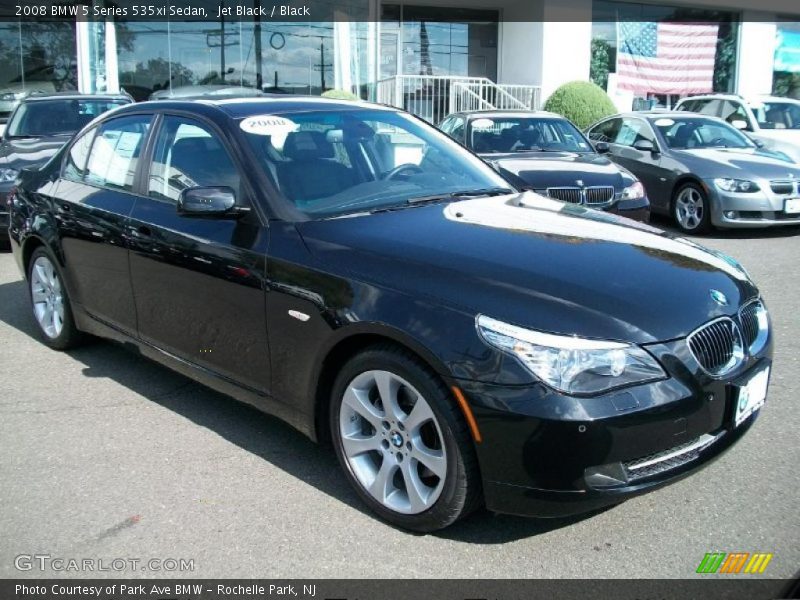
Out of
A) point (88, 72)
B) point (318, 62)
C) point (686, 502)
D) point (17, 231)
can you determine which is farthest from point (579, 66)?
point (686, 502)

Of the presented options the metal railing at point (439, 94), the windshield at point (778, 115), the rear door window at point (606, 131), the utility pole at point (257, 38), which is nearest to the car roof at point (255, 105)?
the rear door window at point (606, 131)

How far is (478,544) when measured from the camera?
312 cm

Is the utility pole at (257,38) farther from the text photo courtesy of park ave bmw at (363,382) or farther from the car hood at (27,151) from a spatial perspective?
the text photo courtesy of park ave bmw at (363,382)

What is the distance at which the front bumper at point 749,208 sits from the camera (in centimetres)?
935

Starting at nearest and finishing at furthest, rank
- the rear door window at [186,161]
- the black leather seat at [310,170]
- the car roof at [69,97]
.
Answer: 1. the black leather seat at [310,170]
2. the rear door window at [186,161]
3. the car roof at [69,97]

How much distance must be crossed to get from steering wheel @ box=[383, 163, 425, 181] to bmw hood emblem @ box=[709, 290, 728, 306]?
1722mm

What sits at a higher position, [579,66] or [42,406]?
[579,66]

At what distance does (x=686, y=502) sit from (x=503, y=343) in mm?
1250

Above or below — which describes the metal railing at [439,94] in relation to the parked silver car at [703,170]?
above

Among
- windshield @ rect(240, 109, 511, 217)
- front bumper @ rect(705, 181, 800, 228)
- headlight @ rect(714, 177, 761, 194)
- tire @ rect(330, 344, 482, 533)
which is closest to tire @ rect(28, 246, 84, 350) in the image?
windshield @ rect(240, 109, 511, 217)

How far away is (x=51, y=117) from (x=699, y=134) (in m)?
8.53

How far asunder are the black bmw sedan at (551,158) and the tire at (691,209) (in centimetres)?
104

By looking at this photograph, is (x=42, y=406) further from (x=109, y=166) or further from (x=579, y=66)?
(x=579, y=66)

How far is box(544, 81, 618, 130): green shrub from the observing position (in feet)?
59.5
